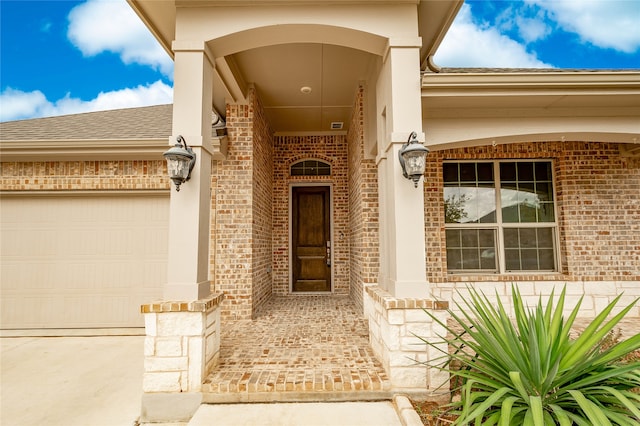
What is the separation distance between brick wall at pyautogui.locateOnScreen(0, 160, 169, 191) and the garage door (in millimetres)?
189

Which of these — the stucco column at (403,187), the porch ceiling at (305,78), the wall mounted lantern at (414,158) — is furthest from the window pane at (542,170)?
the wall mounted lantern at (414,158)

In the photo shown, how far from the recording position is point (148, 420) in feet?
8.38

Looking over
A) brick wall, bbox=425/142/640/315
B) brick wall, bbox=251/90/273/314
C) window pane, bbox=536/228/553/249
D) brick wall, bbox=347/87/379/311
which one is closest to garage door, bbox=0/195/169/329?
brick wall, bbox=251/90/273/314

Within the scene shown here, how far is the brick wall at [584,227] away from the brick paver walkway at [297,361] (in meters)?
1.89

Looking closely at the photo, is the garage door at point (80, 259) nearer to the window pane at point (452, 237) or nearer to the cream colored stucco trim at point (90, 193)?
the cream colored stucco trim at point (90, 193)

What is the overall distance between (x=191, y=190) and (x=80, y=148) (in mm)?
3147

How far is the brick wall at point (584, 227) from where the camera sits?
15.8 ft

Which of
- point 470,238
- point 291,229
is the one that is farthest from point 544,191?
point 291,229

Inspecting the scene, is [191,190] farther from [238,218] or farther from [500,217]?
[500,217]

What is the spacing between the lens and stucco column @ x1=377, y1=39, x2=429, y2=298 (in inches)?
111

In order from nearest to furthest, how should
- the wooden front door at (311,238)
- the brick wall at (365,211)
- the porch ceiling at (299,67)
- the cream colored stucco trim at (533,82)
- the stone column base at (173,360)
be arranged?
the stone column base at (173,360)
the porch ceiling at (299,67)
the cream colored stucco trim at (533,82)
the brick wall at (365,211)
the wooden front door at (311,238)

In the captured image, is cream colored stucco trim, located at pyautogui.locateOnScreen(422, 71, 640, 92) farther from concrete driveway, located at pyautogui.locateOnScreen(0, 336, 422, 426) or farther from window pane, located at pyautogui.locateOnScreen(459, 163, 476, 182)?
concrete driveway, located at pyautogui.locateOnScreen(0, 336, 422, 426)

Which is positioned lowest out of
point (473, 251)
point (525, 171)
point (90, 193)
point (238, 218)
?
point (473, 251)

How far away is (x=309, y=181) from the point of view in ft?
22.1
